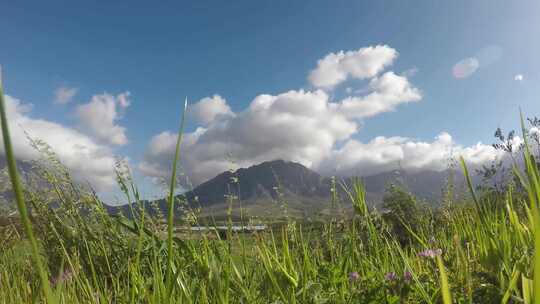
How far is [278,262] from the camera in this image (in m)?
2.00

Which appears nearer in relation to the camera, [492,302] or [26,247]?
[492,302]

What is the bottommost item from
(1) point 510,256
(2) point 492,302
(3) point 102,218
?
(2) point 492,302

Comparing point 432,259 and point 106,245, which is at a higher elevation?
point 106,245

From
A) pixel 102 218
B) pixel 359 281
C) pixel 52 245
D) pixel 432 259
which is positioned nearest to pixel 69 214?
pixel 102 218

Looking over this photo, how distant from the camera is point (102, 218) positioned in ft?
10.3

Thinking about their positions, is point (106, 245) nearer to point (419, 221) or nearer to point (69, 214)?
point (69, 214)

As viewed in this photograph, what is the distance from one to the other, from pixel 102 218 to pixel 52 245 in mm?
899

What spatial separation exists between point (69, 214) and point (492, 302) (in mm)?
3114

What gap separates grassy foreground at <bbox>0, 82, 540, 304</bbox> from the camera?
5.20ft

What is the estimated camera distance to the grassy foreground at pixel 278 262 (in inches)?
62.4

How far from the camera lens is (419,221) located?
349 cm

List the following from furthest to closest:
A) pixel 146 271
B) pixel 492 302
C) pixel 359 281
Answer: pixel 146 271 < pixel 359 281 < pixel 492 302

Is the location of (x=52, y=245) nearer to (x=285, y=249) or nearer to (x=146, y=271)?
(x=146, y=271)

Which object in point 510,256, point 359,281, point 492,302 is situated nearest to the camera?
point 492,302
